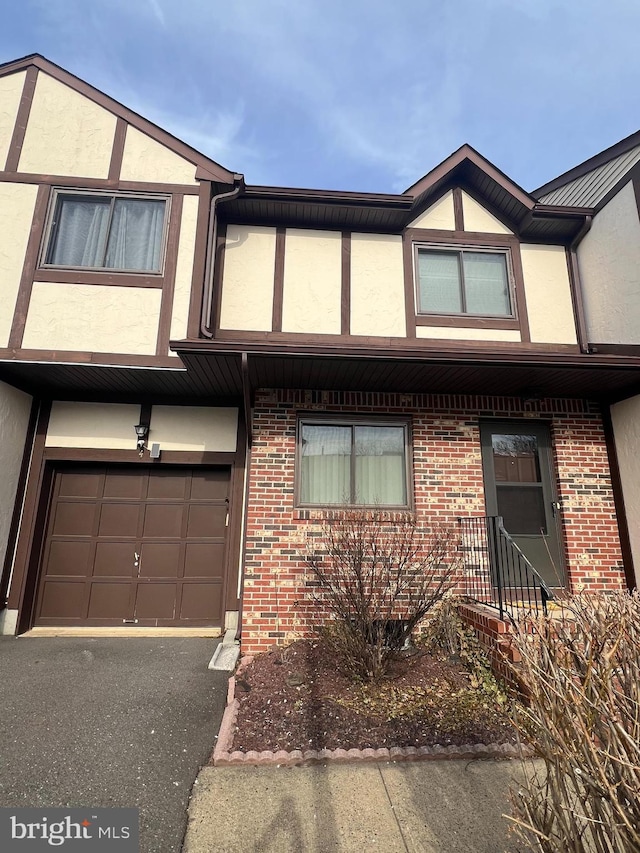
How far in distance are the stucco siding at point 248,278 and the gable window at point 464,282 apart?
88.9 inches

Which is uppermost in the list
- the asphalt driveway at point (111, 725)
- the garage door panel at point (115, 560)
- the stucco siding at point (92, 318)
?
the stucco siding at point (92, 318)

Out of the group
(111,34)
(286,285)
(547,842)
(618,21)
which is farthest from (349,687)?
(618,21)

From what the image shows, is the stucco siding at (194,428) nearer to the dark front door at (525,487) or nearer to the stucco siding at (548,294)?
the dark front door at (525,487)

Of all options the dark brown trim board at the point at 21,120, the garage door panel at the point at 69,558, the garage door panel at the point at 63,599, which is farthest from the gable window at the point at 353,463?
the dark brown trim board at the point at 21,120

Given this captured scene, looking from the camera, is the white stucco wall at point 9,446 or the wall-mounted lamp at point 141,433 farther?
the wall-mounted lamp at point 141,433

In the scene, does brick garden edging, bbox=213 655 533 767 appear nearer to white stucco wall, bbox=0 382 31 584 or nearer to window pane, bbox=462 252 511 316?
white stucco wall, bbox=0 382 31 584

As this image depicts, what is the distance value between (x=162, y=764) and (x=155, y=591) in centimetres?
332

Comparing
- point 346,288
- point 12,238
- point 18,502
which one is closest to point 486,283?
point 346,288

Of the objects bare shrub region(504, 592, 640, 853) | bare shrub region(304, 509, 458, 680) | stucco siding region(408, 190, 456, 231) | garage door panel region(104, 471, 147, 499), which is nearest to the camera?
bare shrub region(504, 592, 640, 853)

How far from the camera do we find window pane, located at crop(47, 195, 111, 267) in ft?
18.7

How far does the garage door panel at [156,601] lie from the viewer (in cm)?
591

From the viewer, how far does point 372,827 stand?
2352 millimetres

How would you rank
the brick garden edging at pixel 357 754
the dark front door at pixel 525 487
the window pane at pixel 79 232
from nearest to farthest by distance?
the brick garden edging at pixel 357 754 → the dark front door at pixel 525 487 → the window pane at pixel 79 232

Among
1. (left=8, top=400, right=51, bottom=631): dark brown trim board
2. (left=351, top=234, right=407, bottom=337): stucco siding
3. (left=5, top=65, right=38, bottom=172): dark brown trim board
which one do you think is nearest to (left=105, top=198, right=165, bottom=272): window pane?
(left=5, top=65, right=38, bottom=172): dark brown trim board
